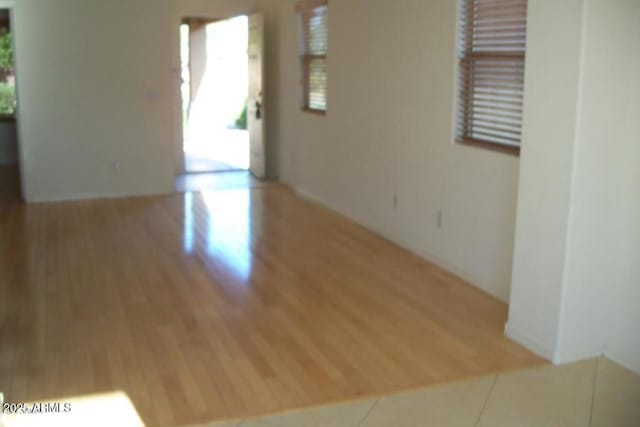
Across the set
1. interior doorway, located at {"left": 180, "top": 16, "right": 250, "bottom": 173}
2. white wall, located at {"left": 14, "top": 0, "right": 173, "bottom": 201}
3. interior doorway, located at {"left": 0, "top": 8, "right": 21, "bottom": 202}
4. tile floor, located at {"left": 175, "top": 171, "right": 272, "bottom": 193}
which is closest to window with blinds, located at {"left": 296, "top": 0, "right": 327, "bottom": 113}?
tile floor, located at {"left": 175, "top": 171, "right": 272, "bottom": 193}

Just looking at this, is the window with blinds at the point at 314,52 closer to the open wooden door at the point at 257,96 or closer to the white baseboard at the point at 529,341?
the open wooden door at the point at 257,96

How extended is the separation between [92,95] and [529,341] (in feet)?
18.7

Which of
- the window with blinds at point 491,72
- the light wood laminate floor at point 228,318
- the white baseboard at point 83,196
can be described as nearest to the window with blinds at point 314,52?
the light wood laminate floor at point 228,318

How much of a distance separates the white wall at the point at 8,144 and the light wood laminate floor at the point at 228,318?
4.31 m

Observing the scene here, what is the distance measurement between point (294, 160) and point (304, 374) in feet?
16.8

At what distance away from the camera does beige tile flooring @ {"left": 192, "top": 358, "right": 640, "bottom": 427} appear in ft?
10.2

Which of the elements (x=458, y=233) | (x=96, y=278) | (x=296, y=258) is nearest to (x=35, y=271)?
(x=96, y=278)

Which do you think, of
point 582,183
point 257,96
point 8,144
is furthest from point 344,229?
point 8,144

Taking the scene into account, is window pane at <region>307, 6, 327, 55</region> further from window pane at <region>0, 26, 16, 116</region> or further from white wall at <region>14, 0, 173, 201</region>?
window pane at <region>0, 26, 16, 116</region>

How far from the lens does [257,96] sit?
9.23 metres

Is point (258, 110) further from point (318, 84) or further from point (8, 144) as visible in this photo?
Result: point (8, 144)

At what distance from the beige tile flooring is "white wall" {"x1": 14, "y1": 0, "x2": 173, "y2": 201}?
5510 mm

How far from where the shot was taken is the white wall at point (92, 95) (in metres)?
7.59

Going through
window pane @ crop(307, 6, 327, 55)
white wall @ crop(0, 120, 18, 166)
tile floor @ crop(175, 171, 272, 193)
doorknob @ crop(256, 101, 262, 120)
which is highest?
window pane @ crop(307, 6, 327, 55)
